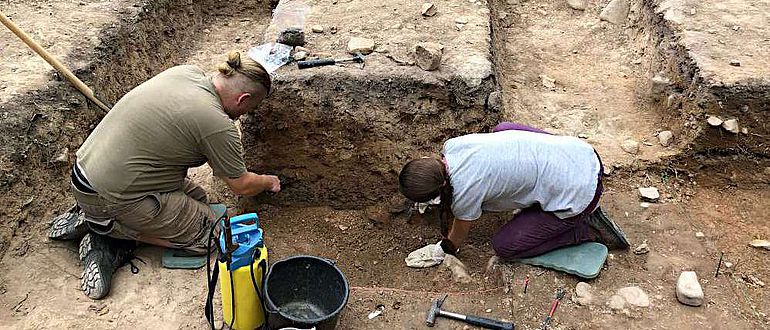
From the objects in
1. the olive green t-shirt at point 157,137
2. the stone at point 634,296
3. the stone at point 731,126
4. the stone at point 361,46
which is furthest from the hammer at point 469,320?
the stone at point 731,126

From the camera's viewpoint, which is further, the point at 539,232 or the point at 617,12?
the point at 617,12

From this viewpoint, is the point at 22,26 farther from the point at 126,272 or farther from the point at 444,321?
the point at 444,321

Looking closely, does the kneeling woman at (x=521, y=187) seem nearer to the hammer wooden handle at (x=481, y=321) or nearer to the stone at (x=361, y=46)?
the hammer wooden handle at (x=481, y=321)

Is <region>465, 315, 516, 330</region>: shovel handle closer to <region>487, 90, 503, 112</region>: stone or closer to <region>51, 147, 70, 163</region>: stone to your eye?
<region>487, 90, 503, 112</region>: stone

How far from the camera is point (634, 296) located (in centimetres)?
335

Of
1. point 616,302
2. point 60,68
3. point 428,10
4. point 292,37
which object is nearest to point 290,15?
point 292,37

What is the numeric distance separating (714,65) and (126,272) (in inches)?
165

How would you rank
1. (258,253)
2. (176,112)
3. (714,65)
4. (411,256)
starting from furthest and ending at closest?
(714,65) → (411,256) → (176,112) → (258,253)

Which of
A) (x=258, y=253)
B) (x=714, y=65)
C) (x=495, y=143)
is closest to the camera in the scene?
(x=258, y=253)

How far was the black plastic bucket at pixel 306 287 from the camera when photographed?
3.10m

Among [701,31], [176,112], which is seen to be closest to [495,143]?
[176,112]

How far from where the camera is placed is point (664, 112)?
4.82 metres

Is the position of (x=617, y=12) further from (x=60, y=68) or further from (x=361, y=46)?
(x=60, y=68)

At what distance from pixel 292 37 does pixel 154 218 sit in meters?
1.72
